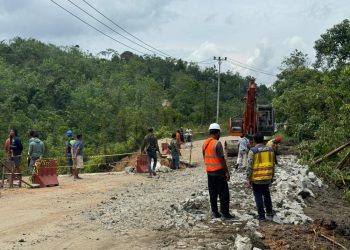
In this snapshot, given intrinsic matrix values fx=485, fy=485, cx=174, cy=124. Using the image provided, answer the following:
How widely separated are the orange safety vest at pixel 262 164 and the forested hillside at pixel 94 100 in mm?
24660

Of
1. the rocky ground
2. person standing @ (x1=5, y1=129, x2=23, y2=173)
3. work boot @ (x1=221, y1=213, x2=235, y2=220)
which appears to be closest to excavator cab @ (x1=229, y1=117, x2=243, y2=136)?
the rocky ground

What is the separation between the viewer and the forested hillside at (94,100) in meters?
41.2

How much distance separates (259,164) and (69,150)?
1123 cm

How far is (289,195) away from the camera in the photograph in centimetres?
1167

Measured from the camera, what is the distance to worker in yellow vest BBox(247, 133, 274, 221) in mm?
9164

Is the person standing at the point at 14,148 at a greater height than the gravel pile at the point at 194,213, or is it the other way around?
the person standing at the point at 14,148

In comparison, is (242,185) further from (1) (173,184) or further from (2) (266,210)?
(2) (266,210)

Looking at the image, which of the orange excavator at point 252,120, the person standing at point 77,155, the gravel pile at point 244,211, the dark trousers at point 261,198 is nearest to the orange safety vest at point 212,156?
the dark trousers at point 261,198

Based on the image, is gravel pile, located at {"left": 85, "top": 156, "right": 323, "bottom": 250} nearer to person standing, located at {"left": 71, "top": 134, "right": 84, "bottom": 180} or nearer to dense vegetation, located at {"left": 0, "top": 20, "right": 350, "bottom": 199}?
person standing, located at {"left": 71, "top": 134, "right": 84, "bottom": 180}

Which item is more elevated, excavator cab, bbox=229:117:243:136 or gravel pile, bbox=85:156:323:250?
excavator cab, bbox=229:117:243:136

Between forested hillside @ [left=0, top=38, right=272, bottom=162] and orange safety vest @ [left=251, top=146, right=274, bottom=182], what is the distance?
2466cm

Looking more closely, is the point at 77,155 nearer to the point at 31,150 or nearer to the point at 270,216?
the point at 31,150

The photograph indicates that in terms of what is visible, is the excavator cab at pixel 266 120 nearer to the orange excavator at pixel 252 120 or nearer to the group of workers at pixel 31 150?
the orange excavator at pixel 252 120

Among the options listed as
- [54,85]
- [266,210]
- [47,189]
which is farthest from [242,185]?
[54,85]
